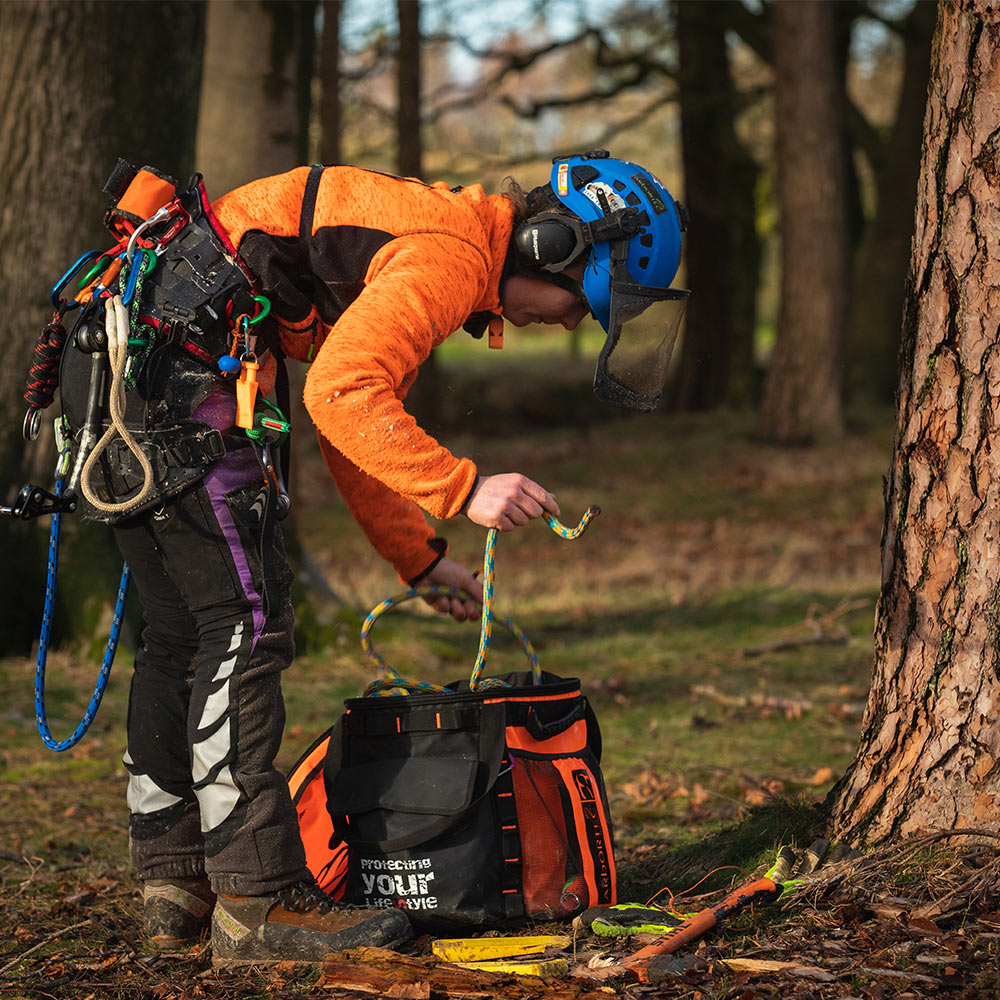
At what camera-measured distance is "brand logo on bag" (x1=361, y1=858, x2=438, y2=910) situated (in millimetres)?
3104

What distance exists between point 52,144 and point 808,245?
984 cm

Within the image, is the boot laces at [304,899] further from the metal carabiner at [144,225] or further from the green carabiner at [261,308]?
the metal carabiner at [144,225]

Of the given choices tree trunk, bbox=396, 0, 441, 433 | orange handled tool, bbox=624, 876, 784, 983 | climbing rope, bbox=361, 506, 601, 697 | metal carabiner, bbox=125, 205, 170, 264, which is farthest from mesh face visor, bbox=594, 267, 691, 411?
tree trunk, bbox=396, 0, 441, 433

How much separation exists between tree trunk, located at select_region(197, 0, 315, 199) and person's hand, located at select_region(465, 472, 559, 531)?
5.21 metres

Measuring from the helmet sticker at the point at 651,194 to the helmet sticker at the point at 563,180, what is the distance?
Result: 18cm

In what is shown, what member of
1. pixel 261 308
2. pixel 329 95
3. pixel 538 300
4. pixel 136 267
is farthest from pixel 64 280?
pixel 329 95

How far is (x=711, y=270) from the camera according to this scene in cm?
1825

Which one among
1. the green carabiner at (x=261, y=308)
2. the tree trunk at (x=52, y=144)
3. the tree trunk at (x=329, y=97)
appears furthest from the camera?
Result: the tree trunk at (x=329, y=97)

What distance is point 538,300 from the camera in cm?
329

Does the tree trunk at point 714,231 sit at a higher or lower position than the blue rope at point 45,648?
higher

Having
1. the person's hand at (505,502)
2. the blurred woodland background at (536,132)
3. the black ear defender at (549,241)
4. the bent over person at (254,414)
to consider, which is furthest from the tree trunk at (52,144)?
the person's hand at (505,502)

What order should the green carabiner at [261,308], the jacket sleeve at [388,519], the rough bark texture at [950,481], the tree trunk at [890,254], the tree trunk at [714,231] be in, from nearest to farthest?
the rough bark texture at [950,481]
the green carabiner at [261,308]
the jacket sleeve at [388,519]
the tree trunk at [890,254]
the tree trunk at [714,231]

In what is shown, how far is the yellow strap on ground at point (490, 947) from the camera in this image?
114 inches

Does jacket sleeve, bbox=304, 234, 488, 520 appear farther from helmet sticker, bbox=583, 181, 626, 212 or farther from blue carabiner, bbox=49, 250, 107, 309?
blue carabiner, bbox=49, 250, 107, 309
